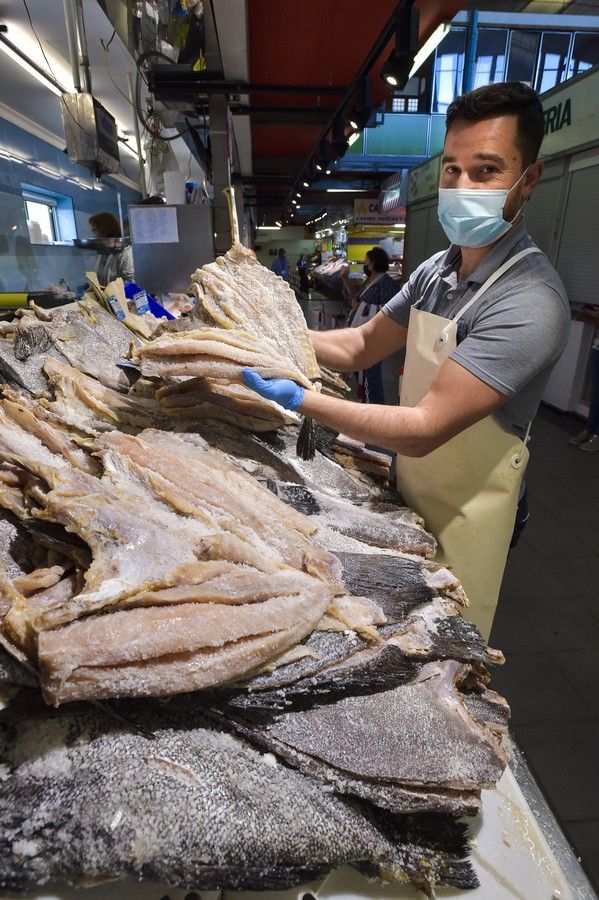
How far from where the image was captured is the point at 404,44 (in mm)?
3361

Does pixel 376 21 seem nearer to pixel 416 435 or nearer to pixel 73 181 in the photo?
pixel 416 435

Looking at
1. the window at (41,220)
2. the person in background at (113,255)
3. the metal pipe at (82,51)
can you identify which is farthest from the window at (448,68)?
the metal pipe at (82,51)

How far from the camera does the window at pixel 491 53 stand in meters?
15.7

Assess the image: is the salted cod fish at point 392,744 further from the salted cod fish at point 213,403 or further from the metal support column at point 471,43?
the metal support column at point 471,43

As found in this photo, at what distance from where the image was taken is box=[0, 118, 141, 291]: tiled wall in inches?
345

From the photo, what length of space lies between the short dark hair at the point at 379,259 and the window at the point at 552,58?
1294 cm

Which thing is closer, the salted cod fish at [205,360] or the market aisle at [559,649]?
the salted cod fish at [205,360]

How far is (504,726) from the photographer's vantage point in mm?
1185

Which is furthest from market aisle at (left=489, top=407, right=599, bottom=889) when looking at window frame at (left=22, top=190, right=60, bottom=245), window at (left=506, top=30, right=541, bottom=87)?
window at (left=506, top=30, right=541, bottom=87)

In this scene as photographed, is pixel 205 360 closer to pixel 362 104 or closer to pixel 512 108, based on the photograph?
pixel 512 108

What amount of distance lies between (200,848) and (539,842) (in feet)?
2.52

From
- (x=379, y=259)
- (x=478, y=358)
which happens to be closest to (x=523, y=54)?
(x=379, y=259)

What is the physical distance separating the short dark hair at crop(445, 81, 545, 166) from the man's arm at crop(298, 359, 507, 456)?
2.56 feet

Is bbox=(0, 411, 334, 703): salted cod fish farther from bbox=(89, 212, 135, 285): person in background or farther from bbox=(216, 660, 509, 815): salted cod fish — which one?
bbox=(89, 212, 135, 285): person in background
